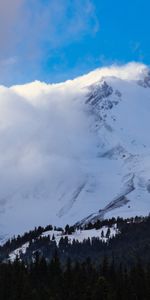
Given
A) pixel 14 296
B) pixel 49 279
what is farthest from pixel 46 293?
pixel 49 279

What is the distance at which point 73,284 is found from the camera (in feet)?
514

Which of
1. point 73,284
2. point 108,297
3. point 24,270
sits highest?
point 24,270

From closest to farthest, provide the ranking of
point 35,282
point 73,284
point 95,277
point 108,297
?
point 108,297 → point 73,284 → point 95,277 → point 35,282

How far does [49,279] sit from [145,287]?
3767cm

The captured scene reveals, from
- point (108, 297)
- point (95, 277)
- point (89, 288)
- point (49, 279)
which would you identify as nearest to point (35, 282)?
point (49, 279)

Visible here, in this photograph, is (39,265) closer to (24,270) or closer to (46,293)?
(24,270)

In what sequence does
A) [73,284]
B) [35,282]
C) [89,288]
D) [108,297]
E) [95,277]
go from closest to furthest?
[108,297]
[89,288]
[73,284]
[95,277]
[35,282]

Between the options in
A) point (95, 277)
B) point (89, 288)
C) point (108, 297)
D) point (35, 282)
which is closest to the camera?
point (108, 297)

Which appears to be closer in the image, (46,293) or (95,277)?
(46,293)

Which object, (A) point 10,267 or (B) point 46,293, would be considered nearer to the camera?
(B) point 46,293

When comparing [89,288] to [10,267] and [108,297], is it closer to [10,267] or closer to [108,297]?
[108,297]

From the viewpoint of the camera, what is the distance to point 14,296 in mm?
150875

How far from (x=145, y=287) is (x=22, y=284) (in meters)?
29.9

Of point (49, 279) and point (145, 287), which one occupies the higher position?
point (49, 279)
